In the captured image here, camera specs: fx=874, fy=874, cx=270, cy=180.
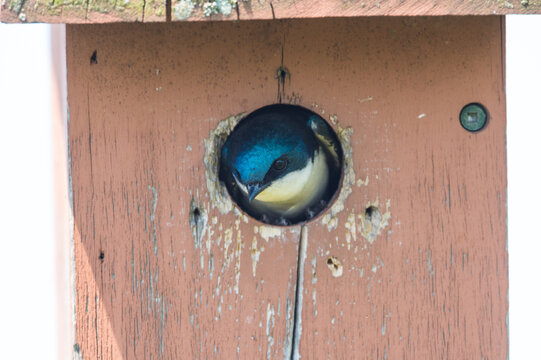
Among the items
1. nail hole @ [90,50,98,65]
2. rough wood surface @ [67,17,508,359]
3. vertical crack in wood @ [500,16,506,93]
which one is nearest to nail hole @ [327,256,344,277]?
rough wood surface @ [67,17,508,359]

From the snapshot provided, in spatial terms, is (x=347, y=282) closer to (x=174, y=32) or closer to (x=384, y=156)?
(x=384, y=156)

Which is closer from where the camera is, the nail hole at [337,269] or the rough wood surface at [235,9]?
the rough wood surface at [235,9]

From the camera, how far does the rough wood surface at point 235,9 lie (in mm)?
1264

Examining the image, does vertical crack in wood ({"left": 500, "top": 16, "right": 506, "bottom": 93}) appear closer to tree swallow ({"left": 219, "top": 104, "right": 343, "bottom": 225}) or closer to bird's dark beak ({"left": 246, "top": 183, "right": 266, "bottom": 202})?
tree swallow ({"left": 219, "top": 104, "right": 343, "bottom": 225})

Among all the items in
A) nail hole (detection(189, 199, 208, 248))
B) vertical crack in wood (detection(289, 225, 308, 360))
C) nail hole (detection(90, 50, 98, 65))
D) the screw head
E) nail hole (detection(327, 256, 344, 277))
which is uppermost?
nail hole (detection(90, 50, 98, 65))

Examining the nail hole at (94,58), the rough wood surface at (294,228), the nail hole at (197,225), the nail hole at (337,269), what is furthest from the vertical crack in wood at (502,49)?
the nail hole at (94,58)

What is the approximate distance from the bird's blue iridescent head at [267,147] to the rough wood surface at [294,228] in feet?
0.44

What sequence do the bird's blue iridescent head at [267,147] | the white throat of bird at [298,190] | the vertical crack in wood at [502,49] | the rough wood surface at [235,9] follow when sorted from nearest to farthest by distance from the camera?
the rough wood surface at [235,9]
the vertical crack in wood at [502,49]
the bird's blue iridescent head at [267,147]
the white throat of bird at [298,190]

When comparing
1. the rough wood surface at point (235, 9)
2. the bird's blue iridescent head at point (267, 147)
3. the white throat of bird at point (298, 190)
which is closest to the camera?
the rough wood surface at point (235, 9)

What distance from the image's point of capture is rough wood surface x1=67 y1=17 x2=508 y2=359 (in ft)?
5.21

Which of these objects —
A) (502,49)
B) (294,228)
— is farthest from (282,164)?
(502,49)

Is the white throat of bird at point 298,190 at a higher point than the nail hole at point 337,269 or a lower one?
higher

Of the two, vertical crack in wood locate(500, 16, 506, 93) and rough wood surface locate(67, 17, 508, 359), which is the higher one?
vertical crack in wood locate(500, 16, 506, 93)

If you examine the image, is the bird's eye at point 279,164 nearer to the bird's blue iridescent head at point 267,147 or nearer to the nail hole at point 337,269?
the bird's blue iridescent head at point 267,147
